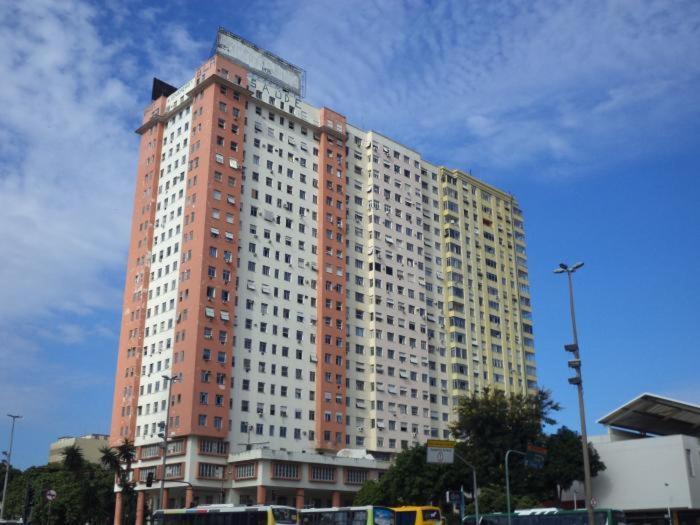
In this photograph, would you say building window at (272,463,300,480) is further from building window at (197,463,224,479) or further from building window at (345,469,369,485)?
building window at (345,469,369,485)

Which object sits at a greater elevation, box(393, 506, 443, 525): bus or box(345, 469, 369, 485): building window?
box(345, 469, 369, 485): building window

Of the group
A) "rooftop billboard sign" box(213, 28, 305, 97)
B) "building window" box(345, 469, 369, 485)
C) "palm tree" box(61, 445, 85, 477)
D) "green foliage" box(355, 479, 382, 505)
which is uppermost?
"rooftop billboard sign" box(213, 28, 305, 97)

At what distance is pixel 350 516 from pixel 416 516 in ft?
14.5

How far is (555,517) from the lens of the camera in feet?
160

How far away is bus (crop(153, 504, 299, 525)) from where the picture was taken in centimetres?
4878

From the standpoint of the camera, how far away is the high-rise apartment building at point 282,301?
7875 centimetres

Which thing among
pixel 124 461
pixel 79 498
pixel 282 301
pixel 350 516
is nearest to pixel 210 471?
pixel 124 461

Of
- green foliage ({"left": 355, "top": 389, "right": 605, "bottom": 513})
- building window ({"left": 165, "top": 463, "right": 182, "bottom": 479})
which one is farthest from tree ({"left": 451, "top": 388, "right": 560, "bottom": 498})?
building window ({"left": 165, "top": 463, "right": 182, "bottom": 479})

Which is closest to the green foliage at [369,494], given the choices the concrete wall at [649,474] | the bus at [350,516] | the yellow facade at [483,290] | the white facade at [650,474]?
the bus at [350,516]

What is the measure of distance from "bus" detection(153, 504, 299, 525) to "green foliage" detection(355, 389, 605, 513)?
831 inches

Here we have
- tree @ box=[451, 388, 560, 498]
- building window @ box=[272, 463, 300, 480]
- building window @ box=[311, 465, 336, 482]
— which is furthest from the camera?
building window @ box=[311, 465, 336, 482]

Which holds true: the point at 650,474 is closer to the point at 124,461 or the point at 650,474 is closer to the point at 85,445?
the point at 124,461

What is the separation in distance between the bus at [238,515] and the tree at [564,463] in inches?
1111

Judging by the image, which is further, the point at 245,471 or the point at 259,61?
the point at 259,61
